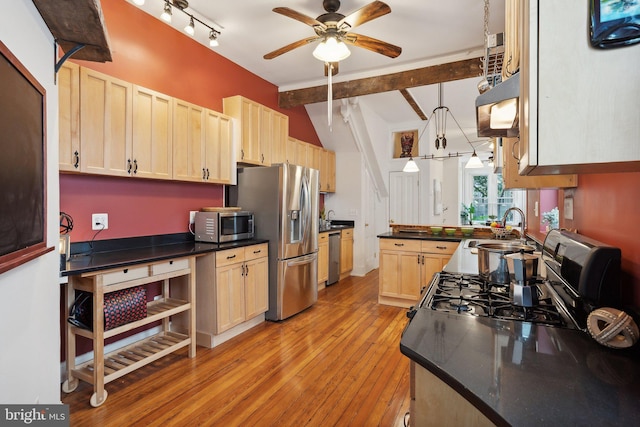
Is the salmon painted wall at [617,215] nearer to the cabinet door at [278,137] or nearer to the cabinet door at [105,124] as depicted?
the cabinet door at [105,124]

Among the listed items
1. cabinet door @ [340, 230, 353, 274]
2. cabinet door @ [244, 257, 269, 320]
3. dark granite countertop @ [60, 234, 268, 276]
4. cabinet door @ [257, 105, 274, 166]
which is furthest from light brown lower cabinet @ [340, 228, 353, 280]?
dark granite countertop @ [60, 234, 268, 276]

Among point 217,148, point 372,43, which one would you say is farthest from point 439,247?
point 217,148

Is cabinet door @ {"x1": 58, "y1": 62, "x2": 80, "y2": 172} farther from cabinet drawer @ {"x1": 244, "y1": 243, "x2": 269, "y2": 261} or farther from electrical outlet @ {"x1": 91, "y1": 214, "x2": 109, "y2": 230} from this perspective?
cabinet drawer @ {"x1": 244, "y1": 243, "x2": 269, "y2": 261}

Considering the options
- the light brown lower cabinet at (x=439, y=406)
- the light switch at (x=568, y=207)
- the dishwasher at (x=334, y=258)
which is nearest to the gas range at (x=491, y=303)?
the light brown lower cabinet at (x=439, y=406)

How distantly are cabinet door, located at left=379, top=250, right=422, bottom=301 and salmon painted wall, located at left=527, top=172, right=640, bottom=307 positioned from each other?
228 centimetres

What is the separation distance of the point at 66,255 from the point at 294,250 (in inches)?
82.6

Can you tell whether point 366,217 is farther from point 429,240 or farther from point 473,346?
point 473,346

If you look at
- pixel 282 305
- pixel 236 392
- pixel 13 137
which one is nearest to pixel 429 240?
pixel 282 305

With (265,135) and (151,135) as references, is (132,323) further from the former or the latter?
(265,135)

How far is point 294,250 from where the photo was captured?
12.0 ft

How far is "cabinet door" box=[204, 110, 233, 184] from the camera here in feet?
10.6

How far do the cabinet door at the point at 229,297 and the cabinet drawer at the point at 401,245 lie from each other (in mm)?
1804

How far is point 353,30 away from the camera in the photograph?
128 inches

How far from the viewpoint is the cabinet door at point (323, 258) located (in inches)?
187
